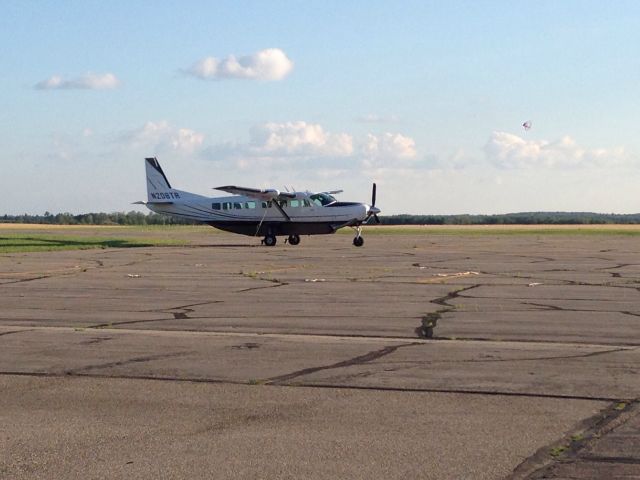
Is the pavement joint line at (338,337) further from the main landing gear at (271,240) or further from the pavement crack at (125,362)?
the main landing gear at (271,240)

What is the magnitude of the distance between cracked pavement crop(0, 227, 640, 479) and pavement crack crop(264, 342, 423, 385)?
0.03 meters

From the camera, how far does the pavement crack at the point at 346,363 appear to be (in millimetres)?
10008

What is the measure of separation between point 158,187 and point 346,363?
43570mm

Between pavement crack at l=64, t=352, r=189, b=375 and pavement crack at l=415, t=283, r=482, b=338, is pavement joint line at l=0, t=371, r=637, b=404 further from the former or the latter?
pavement crack at l=415, t=283, r=482, b=338

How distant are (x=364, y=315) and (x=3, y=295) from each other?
8358mm

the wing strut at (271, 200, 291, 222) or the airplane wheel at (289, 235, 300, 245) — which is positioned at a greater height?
the wing strut at (271, 200, 291, 222)

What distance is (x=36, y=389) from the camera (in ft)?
30.9

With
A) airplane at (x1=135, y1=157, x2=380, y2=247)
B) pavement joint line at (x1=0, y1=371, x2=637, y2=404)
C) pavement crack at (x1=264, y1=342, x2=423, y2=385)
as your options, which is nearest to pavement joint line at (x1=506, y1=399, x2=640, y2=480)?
pavement joint line at (x1=0, y1=371, x2=637, y2=404)

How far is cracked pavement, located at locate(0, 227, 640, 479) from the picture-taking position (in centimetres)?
688

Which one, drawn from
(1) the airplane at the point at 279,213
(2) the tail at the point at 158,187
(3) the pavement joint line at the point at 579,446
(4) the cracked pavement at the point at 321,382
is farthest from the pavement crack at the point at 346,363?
(2) the tail at the point at 158,187

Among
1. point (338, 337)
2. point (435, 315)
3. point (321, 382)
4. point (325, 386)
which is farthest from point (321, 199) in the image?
point (325, 386)

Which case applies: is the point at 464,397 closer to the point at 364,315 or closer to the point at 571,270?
the point at 364,315

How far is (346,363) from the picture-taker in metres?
11.0

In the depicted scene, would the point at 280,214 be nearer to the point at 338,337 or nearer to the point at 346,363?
the point at 338,337
